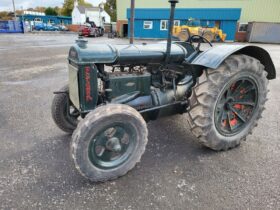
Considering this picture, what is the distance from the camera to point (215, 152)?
2.93m

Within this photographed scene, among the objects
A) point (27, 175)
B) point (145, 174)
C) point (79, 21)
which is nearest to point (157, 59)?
point (145, 174)

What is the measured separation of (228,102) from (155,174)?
4.36 ft

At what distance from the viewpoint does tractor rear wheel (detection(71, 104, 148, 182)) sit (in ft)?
6.80

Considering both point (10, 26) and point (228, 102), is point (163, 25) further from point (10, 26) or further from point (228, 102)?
Answer: point (228, 102)

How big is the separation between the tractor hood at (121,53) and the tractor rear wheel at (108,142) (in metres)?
0.55

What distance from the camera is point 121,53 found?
252 centimetres

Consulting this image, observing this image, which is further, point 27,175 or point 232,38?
point 232,38

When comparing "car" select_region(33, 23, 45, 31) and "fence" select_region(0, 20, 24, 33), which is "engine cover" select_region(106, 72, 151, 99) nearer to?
"fence" select_region(0, 20, 24, 33)

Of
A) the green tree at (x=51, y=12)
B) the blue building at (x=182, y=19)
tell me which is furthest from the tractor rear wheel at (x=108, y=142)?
the green tree at (x=51, y=12)

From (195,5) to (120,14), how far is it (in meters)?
9.66

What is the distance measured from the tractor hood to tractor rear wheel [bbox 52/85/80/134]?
702mm

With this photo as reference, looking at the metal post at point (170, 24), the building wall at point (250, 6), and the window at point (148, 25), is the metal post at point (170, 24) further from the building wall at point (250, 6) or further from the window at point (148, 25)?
the building wall at point (250, 6)

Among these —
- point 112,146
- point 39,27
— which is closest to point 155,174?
point 112,146

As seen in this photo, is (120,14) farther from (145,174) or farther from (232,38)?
(145,174)
